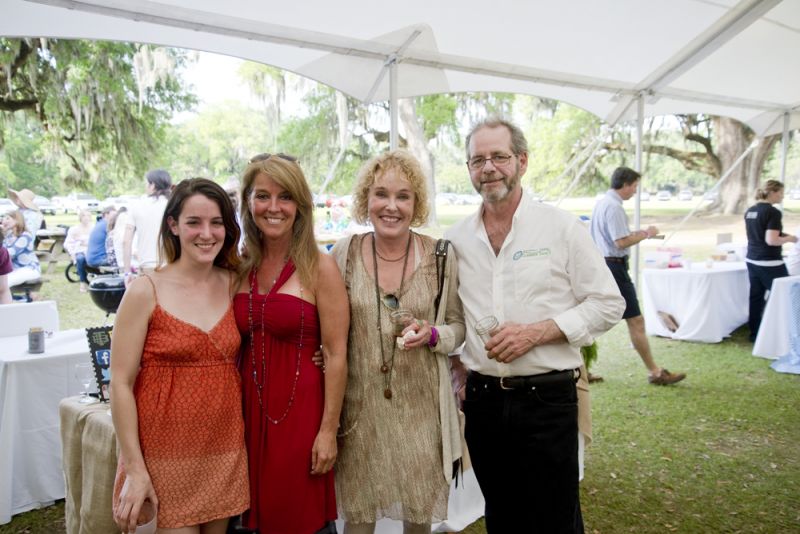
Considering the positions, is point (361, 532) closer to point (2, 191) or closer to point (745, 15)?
point (745, 15)

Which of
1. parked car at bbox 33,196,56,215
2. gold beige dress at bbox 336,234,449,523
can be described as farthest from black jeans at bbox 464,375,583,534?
parked car at bbox 33,196,56,215

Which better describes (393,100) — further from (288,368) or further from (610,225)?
(288,368)

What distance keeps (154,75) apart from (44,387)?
13.2m

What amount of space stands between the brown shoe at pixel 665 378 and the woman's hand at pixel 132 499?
531 cm

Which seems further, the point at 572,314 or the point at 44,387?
the point at 44,387

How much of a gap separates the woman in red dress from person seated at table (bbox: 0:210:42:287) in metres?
9.52

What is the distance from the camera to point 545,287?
6.82 ft

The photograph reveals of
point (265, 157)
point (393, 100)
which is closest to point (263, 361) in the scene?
point (265, 157)

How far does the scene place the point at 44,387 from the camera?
3504 mm

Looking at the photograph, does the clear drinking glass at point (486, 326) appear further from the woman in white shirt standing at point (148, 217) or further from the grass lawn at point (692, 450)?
Result: the woman in white shirt standing at point (148, 217)

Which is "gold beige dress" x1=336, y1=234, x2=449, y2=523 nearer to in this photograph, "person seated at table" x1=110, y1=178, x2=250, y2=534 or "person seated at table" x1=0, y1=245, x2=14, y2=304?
"person seated at table" x1=110, y1=178, x2=250, y2=534

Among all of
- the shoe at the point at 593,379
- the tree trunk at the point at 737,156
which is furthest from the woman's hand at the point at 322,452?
the tree trunk at the point at 737,156

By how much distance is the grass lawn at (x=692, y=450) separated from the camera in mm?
3365

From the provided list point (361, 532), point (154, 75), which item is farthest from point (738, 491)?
point (154, 75)
